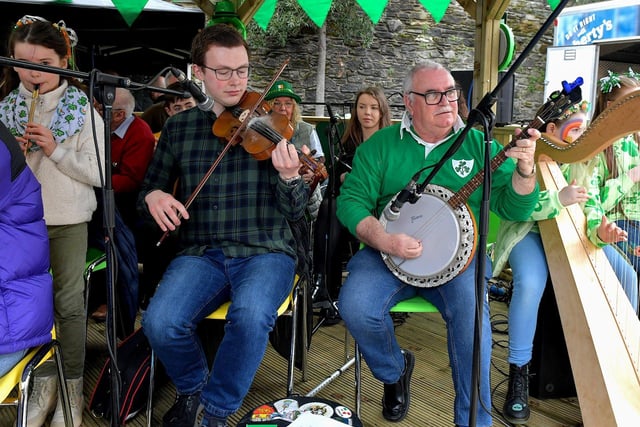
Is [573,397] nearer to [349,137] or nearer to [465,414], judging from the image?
[465,414]

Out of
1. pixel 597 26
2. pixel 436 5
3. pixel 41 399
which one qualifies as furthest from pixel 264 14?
pixel 597 26

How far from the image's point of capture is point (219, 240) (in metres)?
1.97

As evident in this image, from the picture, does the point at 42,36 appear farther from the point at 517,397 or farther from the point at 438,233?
the point at 517,397

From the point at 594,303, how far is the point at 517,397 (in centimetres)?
50

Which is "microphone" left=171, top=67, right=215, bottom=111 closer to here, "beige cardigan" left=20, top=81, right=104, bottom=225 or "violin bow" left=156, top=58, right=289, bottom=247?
"violin bow" left=156, top=58, right=289, bottom=247

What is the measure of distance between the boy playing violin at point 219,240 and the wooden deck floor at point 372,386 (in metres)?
0.38

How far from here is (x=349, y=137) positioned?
3.37m

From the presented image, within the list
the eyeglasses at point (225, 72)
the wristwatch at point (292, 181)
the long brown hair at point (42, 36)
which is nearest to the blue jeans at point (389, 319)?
the wristwatch at point (292, 181)

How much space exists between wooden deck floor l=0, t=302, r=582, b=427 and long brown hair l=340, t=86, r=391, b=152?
43.5 inches

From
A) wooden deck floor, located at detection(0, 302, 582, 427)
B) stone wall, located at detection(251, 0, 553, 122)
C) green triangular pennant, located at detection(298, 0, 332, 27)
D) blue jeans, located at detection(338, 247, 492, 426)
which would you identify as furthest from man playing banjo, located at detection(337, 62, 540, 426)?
stone wall, located at detection(251, 0, 553, 122)

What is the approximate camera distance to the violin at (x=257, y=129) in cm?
186

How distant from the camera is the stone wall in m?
11.7

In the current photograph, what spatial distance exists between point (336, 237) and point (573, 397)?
4.07 feet

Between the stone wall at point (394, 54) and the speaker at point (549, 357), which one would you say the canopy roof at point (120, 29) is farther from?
the stone wall at point (394, 54)
